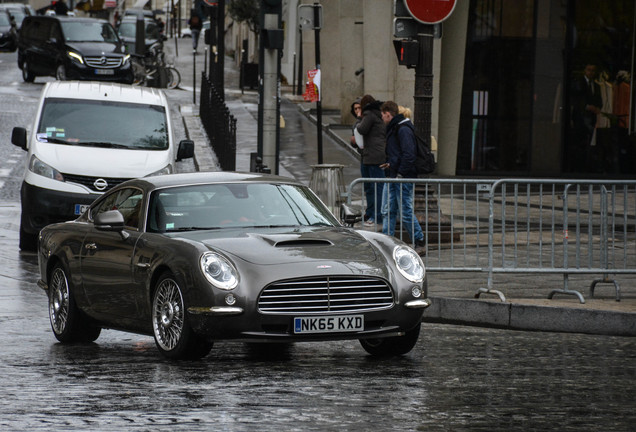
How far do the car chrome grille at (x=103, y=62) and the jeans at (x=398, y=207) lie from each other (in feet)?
85.0

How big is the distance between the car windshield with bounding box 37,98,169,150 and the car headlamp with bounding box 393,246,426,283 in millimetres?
8131

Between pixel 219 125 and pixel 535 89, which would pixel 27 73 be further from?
pixel 535 89

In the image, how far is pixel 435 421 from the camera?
23.0ft

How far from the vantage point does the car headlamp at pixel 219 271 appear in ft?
28.4

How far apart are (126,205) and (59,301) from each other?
1036mm

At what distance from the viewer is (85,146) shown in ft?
54.6

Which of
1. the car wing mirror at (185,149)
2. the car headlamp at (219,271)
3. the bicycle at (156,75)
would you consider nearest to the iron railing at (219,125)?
the car wing mirror at (185,149)

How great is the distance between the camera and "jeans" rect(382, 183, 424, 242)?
12.9m

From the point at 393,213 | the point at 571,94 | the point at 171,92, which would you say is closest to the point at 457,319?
the point at 393,213

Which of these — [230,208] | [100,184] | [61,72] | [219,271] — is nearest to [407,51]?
[100,184]

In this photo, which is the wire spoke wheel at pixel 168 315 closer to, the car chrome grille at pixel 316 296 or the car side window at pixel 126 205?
the car chrome grille at pixel 316 296

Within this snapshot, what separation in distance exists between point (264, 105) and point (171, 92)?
2425cm

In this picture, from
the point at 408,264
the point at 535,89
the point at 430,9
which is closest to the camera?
the point at 408,264

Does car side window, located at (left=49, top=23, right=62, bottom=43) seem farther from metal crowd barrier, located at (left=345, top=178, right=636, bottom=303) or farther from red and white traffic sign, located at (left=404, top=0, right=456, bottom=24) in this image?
metal crowd barrier, located at (left=345, top=178, right=636, bottom=303)
